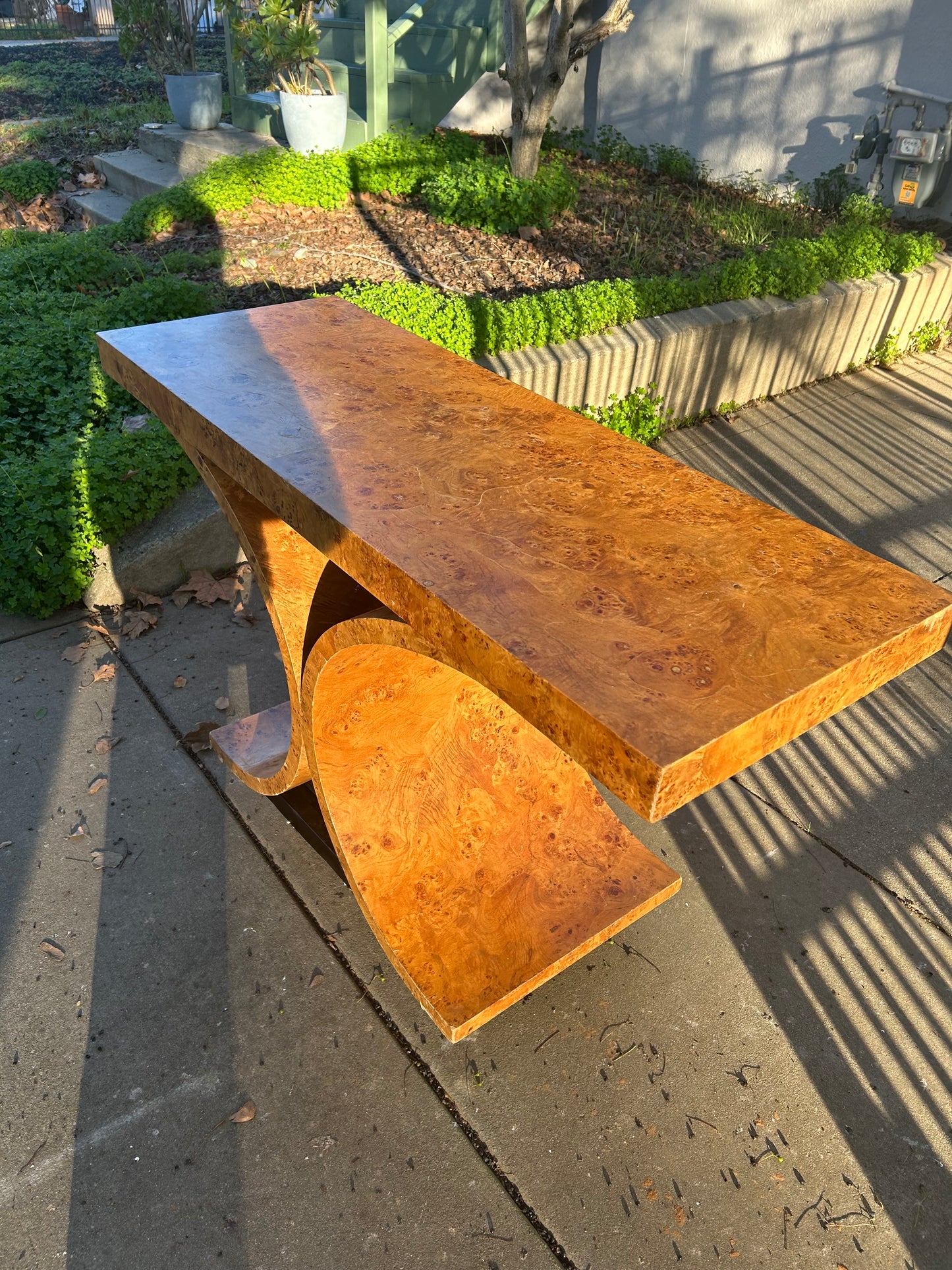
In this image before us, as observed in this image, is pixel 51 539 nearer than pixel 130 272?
Yes

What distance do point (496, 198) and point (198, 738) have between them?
571 centimetres

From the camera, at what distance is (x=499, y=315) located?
5309 millimetres

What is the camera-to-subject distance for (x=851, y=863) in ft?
10.5

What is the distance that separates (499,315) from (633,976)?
12.6ft

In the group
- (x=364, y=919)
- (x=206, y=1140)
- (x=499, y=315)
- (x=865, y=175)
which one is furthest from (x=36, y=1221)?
(x=865, y=175)

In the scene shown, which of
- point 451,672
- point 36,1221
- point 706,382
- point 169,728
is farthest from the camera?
point 706,382

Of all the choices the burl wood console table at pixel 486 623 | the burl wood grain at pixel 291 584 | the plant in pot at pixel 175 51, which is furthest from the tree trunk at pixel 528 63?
the burl wood grain at pixel 291 584

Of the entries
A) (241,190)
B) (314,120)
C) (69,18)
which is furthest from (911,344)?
(69,18)

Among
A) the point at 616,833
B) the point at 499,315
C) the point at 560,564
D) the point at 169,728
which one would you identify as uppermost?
the point at 560,564

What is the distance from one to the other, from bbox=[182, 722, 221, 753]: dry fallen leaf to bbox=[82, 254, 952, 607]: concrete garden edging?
1093mm

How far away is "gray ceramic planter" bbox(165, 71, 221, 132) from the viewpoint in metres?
9.37

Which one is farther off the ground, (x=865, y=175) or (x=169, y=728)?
(x=865, y=175)

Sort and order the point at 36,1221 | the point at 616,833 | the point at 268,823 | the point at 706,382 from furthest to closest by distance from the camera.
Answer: the point at 706,382
the point at 268,823
the point at 616,833
the point at 36,1221

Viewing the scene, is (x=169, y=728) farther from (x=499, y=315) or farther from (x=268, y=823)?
(x=499, y=315)
